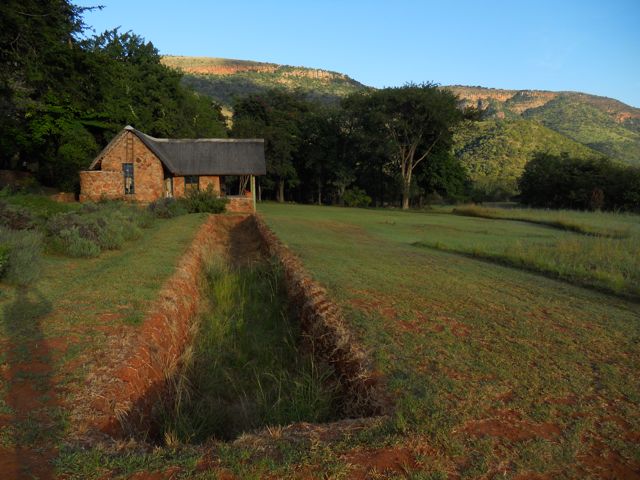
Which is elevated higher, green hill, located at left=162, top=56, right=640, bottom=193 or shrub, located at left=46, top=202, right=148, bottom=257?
green hill, located at left=162, top=56, right=640, bottom=193

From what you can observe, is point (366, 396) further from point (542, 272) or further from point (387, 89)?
point (387, 89)

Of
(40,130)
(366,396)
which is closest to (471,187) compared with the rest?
(40,130)

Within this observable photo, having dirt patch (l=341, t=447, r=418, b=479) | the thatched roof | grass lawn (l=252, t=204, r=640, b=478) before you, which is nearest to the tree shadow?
dirt patch (l=341, t=447, r=418, b=479)

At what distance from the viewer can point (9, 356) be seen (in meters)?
4.73

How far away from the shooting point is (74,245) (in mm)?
10891

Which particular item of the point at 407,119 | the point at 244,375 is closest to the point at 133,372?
the point at 244,375

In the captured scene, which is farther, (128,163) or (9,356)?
(128,163)

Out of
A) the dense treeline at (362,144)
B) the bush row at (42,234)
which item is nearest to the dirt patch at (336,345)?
the bush row at (42,234)

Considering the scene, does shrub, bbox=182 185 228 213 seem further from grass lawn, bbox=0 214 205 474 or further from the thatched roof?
grass lawn, bbox=0 214 205 474

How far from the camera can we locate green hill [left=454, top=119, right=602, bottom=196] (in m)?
68.6

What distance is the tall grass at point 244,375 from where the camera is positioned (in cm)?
475

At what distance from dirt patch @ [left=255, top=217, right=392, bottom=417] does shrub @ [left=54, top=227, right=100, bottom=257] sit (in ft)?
15.8

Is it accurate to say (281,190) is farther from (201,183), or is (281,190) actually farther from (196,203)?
(196,203)

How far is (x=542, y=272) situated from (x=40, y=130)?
33.5 m
